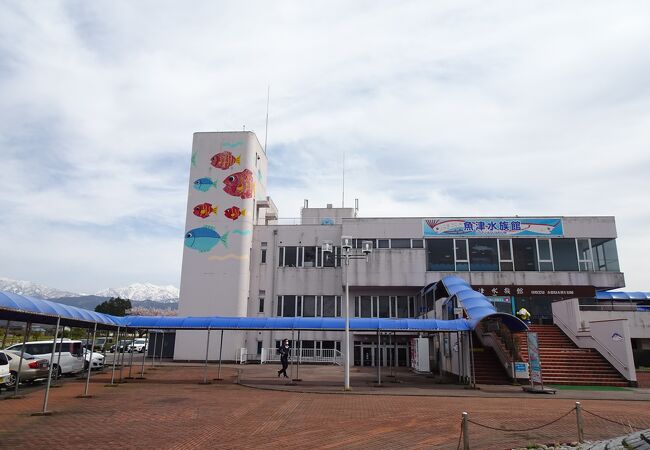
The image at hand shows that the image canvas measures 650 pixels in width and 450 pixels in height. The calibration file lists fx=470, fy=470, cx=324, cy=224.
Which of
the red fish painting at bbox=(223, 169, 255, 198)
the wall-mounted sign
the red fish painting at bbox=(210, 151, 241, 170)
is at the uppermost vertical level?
the red fish painting at bbox=(210, 151, 241, 170)

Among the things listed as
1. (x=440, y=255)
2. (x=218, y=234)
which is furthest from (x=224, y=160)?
(x=440, y=255)

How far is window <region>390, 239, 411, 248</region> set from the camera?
40406 millimetres

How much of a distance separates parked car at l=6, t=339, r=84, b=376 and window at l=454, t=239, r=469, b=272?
2793 centimetres

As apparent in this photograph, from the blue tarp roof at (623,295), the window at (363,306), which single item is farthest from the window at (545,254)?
the window at (363,306)

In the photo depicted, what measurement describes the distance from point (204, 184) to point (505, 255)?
88.2ft

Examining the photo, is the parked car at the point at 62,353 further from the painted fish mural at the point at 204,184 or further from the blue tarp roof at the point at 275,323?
the painted fish mural at the point at 204,184

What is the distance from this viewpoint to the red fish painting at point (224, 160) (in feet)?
141

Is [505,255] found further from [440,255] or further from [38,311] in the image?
[38,311]

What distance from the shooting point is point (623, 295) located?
42.6 metres

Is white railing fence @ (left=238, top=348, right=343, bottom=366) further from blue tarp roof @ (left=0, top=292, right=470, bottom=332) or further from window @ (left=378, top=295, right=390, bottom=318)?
blue tarp roof @ (left=0, top=292, right=470, bottom=332)

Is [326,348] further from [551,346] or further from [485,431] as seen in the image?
[485,431]

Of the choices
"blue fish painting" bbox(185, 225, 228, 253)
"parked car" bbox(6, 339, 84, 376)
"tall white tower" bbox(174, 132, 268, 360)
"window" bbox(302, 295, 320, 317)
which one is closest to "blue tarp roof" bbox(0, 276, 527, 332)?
"parked car" bbox(6, 339, 84, 376)

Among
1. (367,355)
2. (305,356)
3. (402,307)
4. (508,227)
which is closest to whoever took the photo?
(508,227)

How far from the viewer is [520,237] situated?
127ft
